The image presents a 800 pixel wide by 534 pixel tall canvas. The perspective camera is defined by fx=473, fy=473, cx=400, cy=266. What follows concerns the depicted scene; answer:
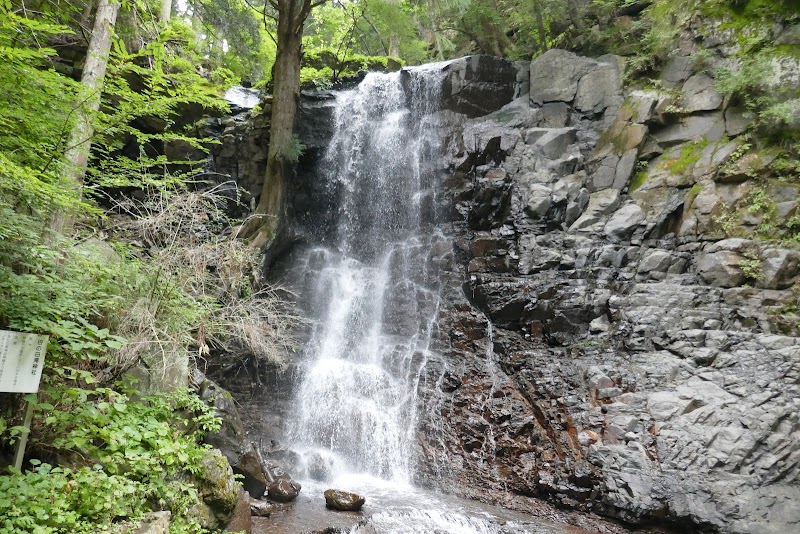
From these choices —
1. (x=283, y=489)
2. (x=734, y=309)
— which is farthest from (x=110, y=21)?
(x=734, y=309)

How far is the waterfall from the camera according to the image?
10.0m

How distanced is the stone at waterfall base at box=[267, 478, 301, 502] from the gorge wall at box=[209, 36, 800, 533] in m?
2.36

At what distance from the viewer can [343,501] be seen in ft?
24.4

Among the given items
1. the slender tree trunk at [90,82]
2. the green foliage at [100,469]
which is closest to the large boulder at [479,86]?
the slender tree trunk at [90,82]

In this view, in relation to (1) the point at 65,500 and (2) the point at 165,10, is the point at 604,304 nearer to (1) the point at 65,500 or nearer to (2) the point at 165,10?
(1) the point at 65,500

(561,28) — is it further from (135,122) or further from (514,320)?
(135,122)

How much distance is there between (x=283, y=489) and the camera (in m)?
7.65

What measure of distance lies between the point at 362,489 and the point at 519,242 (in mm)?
6886

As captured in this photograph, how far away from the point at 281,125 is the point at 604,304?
31.2 ft

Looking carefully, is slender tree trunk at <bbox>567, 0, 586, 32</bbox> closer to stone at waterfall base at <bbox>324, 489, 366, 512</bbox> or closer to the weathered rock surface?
stone at waterfall base at <bbox>324, 489, 366, 512</bbox>

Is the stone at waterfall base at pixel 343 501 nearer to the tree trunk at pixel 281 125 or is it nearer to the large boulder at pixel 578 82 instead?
the tree trunk at pixel 281 125

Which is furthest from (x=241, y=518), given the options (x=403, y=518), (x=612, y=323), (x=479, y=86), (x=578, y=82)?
(x=578, y=82)

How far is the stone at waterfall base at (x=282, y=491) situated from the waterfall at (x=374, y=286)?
1.32 meters

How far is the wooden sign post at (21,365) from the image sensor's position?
3871 mm
